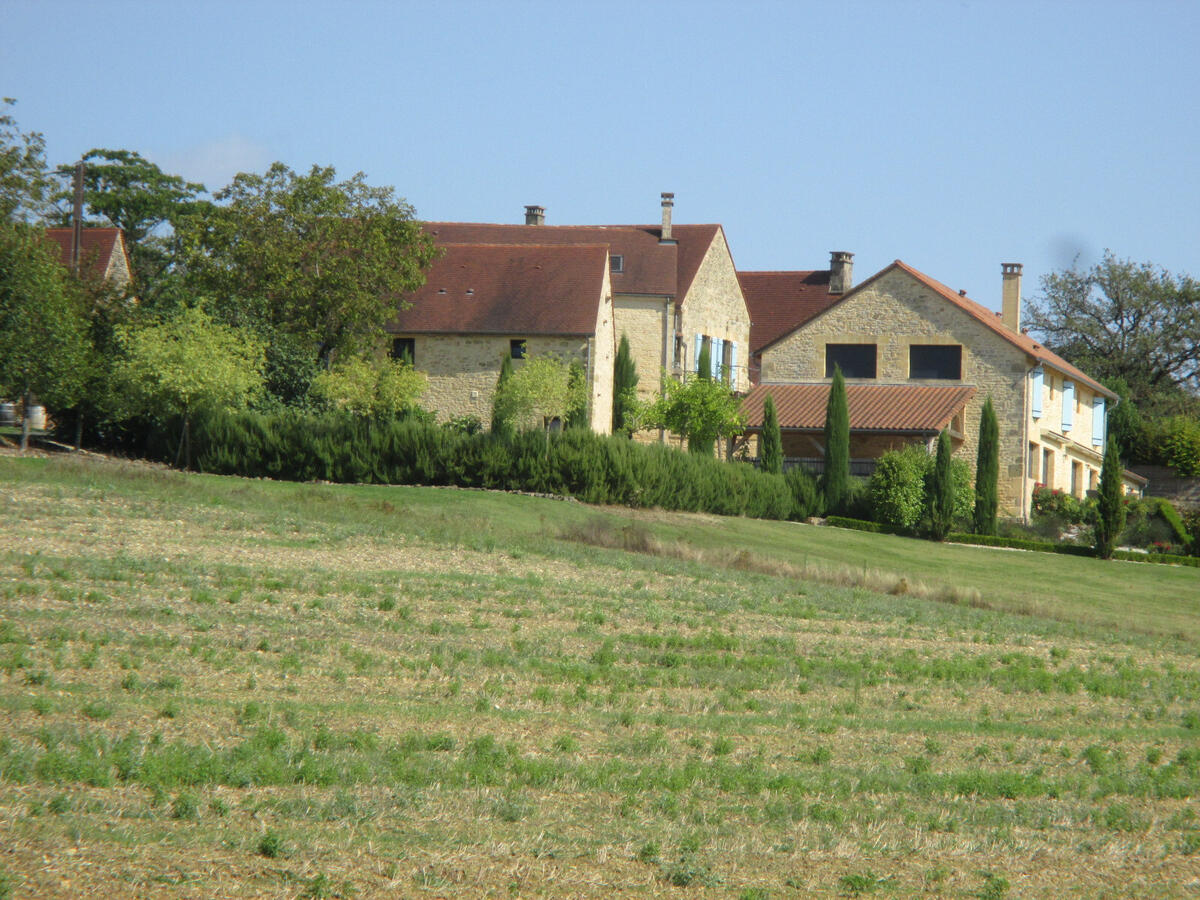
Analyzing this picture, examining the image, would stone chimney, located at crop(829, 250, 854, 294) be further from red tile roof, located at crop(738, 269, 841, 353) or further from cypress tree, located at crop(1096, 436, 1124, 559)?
cypress tree, located at crop(1096, 436, 1124, 559)

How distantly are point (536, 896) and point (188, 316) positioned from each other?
107 ft

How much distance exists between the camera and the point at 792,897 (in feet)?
25.0

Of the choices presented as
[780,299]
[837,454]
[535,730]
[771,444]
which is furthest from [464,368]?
[535,730]

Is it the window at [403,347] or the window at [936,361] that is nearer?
the window at [403,347]

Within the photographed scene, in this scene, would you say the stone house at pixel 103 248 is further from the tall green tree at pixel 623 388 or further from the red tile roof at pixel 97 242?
the tall green tree at pixel 623 388

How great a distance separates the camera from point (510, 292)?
47.8m

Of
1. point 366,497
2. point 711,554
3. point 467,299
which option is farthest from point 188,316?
point 711,554

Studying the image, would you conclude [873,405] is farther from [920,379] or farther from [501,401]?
[501,401]

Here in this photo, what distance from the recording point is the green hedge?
3625 cm

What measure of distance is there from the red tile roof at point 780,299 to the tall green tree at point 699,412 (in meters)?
13.6

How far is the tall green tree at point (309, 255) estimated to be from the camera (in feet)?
138

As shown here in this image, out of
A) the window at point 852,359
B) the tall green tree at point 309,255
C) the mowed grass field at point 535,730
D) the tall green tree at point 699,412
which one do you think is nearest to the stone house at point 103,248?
the tall green tree at point 309,255

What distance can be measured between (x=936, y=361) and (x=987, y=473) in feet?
20.5

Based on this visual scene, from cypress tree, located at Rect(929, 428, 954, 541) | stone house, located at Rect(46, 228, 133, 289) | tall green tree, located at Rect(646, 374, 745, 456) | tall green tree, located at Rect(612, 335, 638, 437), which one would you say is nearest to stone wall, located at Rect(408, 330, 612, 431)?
tall green tree, located at Rect(612, 335, 638, 437)
